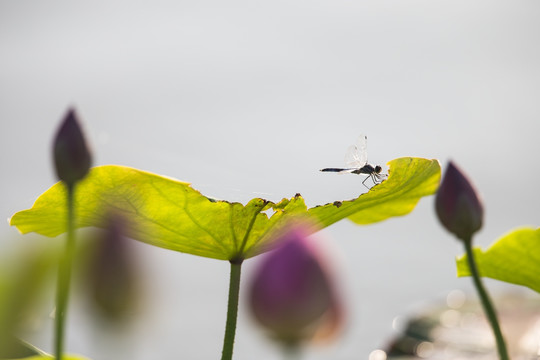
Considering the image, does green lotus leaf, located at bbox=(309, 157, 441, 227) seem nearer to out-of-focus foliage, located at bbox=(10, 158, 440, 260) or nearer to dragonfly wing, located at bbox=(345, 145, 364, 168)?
out-of-focus foliage, located at bbox=(10, 158, 440, 260)

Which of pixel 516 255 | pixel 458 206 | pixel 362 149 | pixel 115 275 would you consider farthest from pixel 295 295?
pixel 362 149

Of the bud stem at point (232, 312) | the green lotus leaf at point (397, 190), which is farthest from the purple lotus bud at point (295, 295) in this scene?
the green lotus leaf at point (397, 190)

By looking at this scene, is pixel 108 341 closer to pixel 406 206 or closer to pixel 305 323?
pixel 305 323

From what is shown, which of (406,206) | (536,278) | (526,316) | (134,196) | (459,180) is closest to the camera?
(459,180)

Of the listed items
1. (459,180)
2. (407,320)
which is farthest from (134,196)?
(407,320)

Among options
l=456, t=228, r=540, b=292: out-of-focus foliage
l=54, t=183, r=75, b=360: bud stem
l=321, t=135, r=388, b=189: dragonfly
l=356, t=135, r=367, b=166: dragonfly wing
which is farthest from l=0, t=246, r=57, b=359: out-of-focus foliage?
l=356, t=135, r=367, b=166: dragonfly wing

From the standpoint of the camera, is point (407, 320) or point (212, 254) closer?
point (212, 254)

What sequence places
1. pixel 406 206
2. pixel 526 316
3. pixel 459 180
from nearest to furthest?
pixel 459 180 < pixel 406 206 < pixel 526 316

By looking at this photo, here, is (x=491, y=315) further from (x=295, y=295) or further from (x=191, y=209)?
(x=191, y=209)
